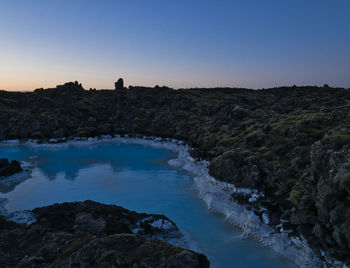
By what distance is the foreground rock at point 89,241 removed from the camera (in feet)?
33.3

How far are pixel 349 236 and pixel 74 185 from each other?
3944cm

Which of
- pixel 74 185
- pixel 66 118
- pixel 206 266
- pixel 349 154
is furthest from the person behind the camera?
pixel 66 118

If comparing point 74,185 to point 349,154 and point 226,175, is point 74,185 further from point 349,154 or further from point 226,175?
point 349,154

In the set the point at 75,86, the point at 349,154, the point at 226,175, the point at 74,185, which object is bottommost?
the point at 74,185

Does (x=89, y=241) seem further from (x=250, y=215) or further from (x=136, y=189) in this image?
(x=136, y=189)

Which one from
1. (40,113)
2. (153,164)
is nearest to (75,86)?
(40,113)

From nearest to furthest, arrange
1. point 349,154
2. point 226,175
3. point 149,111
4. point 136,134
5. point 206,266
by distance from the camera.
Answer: point 206,266
point 349,154
point 226,175
point 136,134
point 149,111

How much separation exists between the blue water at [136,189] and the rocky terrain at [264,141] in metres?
5.02

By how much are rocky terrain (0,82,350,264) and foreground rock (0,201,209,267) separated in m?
13.0

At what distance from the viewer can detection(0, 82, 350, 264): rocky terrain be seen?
20.2m

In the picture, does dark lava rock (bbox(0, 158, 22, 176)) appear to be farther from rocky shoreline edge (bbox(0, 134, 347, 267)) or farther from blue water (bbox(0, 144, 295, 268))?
rocky shoreline edge (bbox(0, 134, 347, 267))

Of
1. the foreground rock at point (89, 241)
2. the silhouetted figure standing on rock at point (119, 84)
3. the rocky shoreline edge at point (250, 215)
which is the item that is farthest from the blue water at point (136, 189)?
the silhouetted figure standing on rock at point (119, 84)

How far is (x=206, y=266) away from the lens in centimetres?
1012

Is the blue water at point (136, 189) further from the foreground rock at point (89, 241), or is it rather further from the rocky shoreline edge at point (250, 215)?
the foreground rock at point (89, 241)
